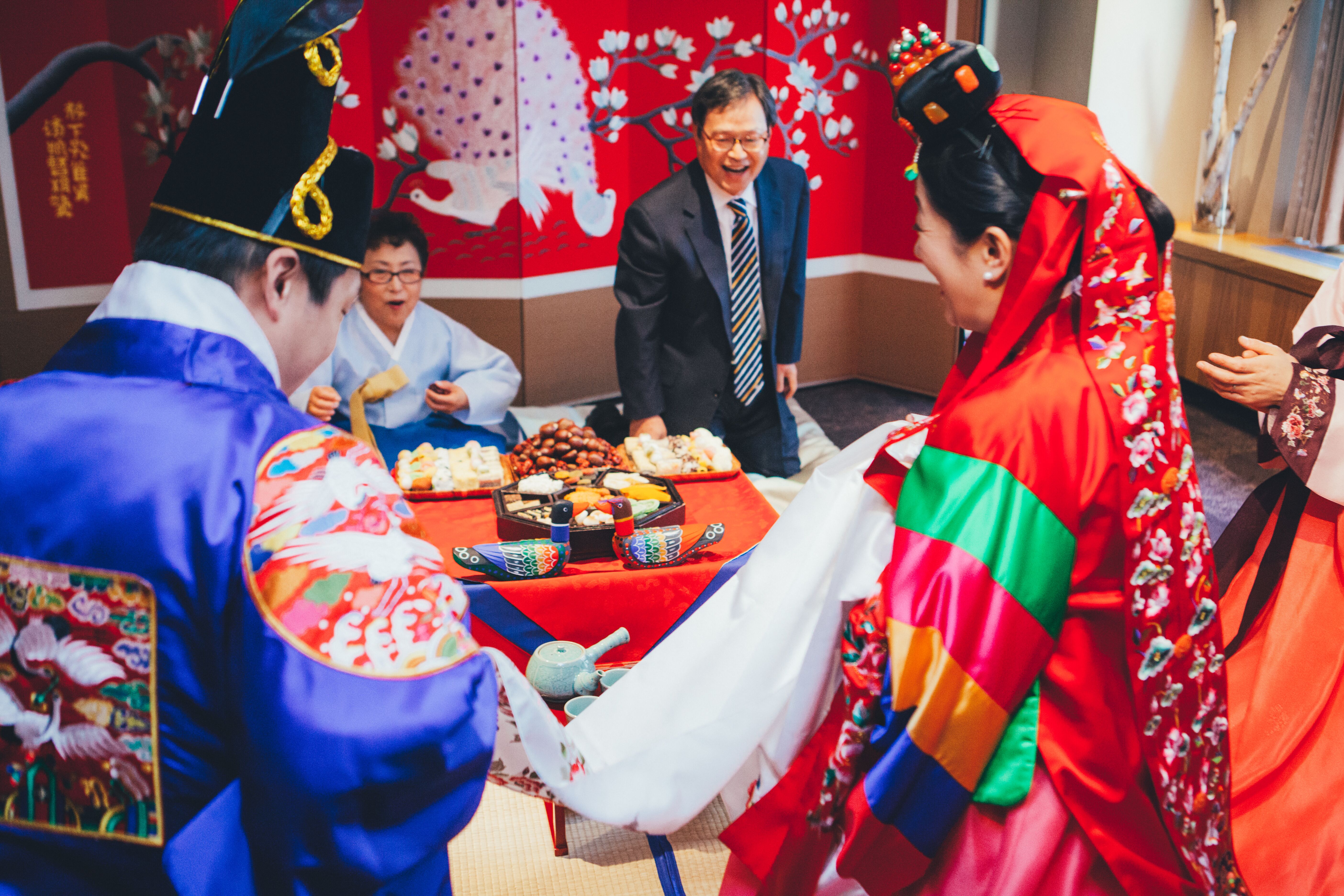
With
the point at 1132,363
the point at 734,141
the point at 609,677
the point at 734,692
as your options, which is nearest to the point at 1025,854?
the point at 734,692

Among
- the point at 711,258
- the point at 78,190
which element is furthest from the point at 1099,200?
the point at 78,190

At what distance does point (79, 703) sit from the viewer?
0.88 m

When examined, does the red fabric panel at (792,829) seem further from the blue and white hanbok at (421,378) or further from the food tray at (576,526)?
the blue and white hanbok at (421,378)

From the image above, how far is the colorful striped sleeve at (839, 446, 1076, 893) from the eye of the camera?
1.17 m

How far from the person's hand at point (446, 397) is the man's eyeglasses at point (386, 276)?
0.38 metres

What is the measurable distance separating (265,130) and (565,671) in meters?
1.17

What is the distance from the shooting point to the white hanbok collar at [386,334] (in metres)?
3.71

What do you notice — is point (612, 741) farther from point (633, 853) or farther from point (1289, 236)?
point (1289, 236)

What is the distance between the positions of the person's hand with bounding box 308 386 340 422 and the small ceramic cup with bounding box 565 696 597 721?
168 centimetres

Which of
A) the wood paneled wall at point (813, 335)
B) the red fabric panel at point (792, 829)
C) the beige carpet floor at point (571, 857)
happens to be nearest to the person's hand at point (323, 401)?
the beige carpet floor at point (571, 857)

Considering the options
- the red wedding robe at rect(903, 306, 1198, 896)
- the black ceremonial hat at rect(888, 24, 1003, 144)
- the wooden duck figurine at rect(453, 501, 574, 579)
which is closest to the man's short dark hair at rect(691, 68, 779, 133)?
the wooden duck figurine at rect(453, 501, 574, 579)

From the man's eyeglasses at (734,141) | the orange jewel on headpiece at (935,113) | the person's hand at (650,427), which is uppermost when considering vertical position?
the orange jewel on headpiece at (935,113)

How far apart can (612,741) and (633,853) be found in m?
0.89

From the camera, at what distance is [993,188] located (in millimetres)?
1301
